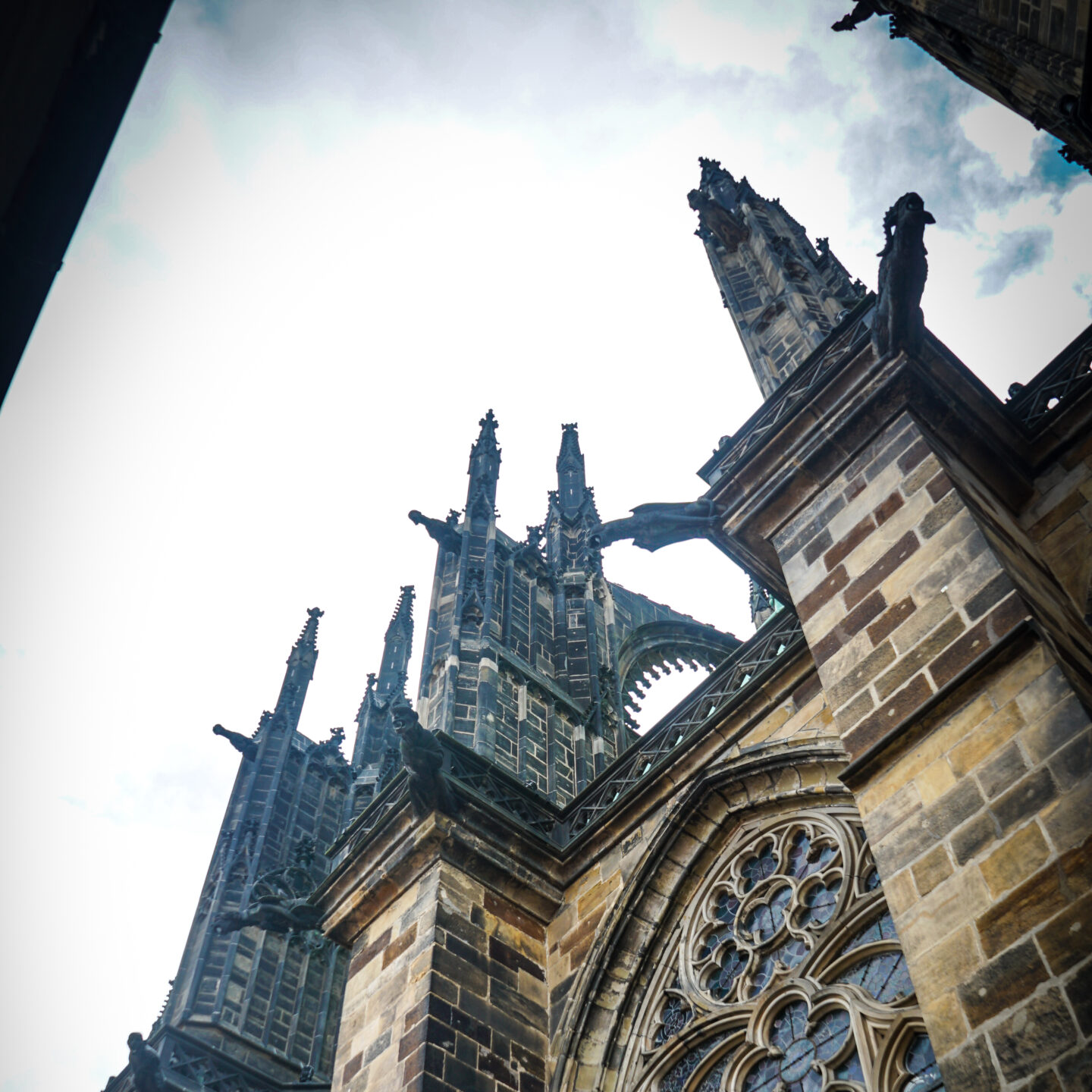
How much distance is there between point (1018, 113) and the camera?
8922mm

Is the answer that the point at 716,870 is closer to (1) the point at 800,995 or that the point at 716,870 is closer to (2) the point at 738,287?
(1) the point at 800,995

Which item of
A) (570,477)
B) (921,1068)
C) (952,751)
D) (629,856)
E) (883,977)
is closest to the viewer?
(952,751)

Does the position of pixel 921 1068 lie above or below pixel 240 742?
below

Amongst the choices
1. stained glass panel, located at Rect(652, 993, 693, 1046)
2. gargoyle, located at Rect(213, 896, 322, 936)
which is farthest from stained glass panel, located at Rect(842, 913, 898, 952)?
gargoyle, located at Rect(213, 896, 322, 936)

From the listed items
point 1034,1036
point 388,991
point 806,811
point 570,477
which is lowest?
point 1034,1036

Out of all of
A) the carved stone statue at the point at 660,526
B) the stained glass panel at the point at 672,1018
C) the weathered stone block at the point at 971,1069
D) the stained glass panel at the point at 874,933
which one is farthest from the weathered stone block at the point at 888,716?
the stained glass panel at the point at 672,1018

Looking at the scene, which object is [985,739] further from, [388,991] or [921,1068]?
[388,991]

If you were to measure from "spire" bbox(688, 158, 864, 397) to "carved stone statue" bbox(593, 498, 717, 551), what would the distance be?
7.48ft

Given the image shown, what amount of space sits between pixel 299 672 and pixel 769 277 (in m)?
14.9

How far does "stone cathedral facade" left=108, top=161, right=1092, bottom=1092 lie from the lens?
4148 mm

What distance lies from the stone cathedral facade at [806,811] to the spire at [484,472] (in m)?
3.75

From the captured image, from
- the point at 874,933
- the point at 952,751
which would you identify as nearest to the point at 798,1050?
the point at 874,933

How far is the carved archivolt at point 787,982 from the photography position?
577cm

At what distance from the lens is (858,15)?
35.4 ft
